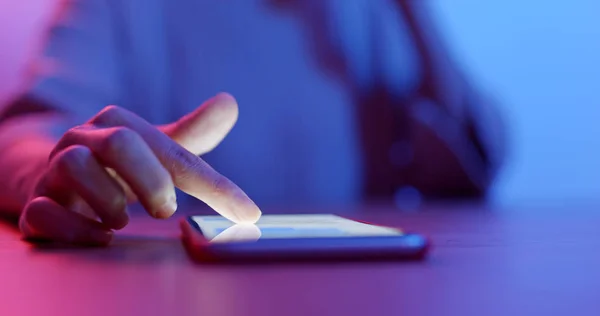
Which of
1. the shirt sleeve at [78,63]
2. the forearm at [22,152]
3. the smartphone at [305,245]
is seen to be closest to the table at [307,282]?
the smartphone at [305,245]

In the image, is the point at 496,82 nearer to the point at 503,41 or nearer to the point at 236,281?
the point at 503,41

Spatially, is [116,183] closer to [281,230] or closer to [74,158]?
[74,158]

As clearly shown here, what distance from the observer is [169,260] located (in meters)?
0.44

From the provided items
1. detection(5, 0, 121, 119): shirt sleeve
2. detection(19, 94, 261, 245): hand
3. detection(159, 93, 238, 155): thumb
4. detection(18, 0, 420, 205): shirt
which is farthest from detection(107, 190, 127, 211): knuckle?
detection(18, 0, 420, 205): shirt

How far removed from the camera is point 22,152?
0.74m

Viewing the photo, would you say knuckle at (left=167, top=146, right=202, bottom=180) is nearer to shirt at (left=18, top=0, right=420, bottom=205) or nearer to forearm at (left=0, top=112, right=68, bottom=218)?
forearm at (left=0, top=112, right=68, bottom=218)

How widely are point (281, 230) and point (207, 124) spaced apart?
174mm

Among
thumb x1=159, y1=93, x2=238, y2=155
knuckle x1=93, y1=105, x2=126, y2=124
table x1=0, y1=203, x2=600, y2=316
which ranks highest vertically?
thumb x1=159, y1=93, x2=238, y2=155

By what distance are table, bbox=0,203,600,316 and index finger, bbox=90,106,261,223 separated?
48 mm

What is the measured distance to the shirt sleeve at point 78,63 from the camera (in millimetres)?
942

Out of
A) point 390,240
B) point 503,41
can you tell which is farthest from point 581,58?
point 390,240

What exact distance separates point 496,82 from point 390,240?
1.39 metres

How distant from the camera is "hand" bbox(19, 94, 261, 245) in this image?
1.57 ft

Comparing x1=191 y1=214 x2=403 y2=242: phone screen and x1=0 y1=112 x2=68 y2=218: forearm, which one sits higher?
x1=0 y1=112 x2=68 y2=218: forearm
